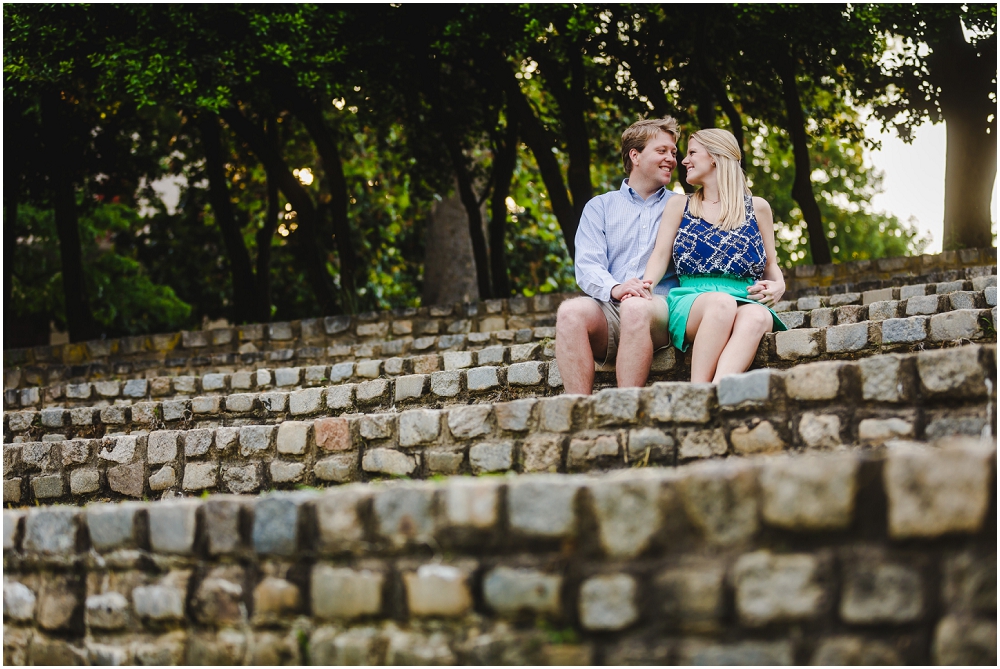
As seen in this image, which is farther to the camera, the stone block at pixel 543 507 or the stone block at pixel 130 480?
the stone block at pixel 130 480

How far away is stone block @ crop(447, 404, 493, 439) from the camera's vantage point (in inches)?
152

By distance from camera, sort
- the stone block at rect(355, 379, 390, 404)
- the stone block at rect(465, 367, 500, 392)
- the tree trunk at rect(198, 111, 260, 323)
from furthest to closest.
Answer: the tree trunk at rect(198, 111, 260, 323) → the stone block at rect(355, 379, 390, 404) → the stone block at rect(465, 367, 500, 392)

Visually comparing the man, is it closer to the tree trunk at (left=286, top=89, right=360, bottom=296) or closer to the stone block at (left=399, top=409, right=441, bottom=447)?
the stone block at (left=399, top=409, right=441, bottom=447)

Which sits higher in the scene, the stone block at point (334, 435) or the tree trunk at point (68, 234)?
the tree trunk at point (68, 234)

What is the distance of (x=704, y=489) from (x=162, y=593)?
1715 mm

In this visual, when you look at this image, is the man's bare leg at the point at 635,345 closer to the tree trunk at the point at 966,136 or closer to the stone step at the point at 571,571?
the stone step at the point at 571,571

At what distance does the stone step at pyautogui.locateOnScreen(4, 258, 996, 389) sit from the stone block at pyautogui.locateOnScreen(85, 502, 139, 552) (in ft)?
17.9

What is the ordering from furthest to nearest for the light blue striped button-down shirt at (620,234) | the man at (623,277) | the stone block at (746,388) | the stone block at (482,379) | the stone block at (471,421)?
the stone block at (482,379), the light blue striped button-down shirt at (620,234), the man at (623,277), the stone block at (471,421), the stone block at (746,388)

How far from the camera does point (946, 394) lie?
117 inches

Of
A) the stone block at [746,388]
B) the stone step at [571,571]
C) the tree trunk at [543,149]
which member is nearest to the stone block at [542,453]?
the stone block at [746,388]

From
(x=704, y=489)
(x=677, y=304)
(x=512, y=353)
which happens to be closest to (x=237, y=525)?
(x=704, y=489)

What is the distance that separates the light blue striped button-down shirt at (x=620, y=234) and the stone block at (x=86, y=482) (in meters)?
2.86

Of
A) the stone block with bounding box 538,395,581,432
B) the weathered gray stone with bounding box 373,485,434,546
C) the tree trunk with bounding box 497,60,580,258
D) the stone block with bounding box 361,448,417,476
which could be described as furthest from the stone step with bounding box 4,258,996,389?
the weathered gray stone with bounding box 373,485,434,546

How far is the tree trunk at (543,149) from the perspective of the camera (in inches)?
453
